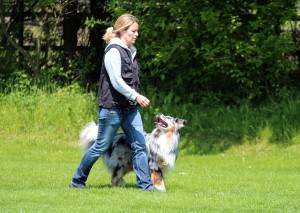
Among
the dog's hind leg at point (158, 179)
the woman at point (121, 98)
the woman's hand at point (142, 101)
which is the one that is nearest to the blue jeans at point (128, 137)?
the woman at point (121, 98)

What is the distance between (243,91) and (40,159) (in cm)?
504

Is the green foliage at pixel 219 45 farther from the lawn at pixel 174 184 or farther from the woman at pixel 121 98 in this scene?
the woman at pixel 121 98

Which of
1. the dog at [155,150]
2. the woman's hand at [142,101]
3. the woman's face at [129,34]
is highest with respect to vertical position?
the woman's face at [129,34]

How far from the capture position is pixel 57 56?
19.2m

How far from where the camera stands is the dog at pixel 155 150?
9352mm

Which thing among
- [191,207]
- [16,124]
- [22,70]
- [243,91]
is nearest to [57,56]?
[22,70]

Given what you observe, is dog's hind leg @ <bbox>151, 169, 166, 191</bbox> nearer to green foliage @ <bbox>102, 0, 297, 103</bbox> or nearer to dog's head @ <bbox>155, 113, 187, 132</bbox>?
dog's head @ <bbox>155, 113, 187, 132</bbox>

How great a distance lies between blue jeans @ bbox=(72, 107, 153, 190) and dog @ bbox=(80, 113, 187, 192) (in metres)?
0.22

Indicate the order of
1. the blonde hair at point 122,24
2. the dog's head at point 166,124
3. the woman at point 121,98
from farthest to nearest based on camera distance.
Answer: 1. the dog's head at point 166,124
2. the blonde hair at point 122,24
3. the woman at point 121,98

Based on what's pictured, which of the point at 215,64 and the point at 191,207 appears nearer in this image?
the point at 191,207

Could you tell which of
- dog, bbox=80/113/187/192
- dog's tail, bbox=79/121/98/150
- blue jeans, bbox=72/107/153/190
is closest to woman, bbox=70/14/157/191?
blue jeans, bbox=72/107/153/190

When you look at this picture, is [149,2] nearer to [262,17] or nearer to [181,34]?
[181,34]

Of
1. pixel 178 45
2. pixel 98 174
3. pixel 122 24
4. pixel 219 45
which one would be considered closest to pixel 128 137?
pixel 122 24

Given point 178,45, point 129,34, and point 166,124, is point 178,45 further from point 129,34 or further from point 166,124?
point 129,34
